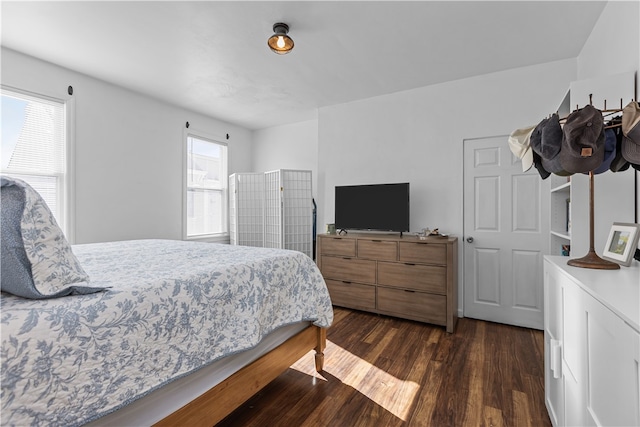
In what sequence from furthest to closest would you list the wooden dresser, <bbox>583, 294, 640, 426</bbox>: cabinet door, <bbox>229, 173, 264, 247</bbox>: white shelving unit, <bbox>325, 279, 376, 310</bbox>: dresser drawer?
<bbox>229, 173, 264, 247</bbox>: white shelving unit, <bbox>325, 279, 376, 310</bbox>: dresser drawer, the wooden dresser, <bbox>583, 294, 640, 426</bbox>: cabinet door

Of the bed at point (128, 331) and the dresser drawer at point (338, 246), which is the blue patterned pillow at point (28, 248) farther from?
the dresser drawer at point (338, 246)

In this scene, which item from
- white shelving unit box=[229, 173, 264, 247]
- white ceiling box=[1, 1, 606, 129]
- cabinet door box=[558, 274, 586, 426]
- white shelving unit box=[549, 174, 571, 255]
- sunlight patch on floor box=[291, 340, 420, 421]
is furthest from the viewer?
white shelving unit box=[229, 173, 264, 247]

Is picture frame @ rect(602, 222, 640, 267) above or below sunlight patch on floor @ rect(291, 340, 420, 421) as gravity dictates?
above

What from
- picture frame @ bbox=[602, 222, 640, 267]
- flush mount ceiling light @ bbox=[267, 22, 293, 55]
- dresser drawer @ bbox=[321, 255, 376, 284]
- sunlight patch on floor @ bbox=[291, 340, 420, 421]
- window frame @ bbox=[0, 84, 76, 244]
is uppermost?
flush mount ceiling light @ bbox=[267, 22, 293, 55]

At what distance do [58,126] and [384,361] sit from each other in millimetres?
3828

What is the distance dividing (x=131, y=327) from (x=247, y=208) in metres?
3.64

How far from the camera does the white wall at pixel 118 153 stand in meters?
2.93

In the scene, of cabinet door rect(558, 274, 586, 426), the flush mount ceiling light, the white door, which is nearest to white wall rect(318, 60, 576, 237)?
the white door

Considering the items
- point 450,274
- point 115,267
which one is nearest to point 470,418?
point 450,274

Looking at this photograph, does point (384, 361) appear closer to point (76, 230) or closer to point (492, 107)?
point (492, 107)

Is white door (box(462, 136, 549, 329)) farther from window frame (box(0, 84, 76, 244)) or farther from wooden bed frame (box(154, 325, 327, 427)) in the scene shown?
window frame (box(0, 84, 76, 244))

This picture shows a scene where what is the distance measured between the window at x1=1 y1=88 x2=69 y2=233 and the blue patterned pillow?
2.51 meters

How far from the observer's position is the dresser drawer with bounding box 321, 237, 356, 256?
340cm

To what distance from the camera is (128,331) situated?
3.26 ft
